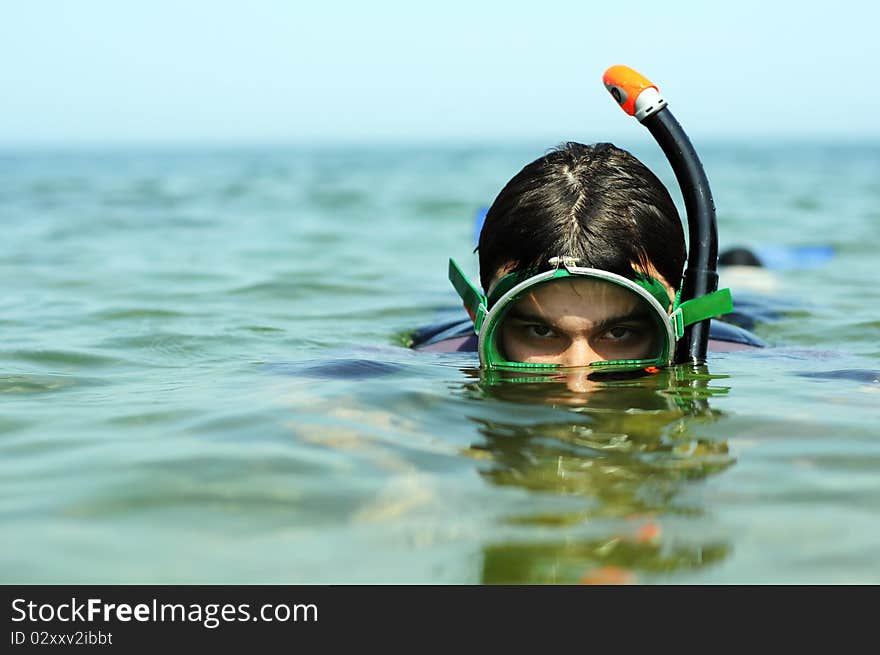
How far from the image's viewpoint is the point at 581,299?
2932 millimetres

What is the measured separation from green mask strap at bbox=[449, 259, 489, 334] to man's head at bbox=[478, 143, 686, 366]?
4cm

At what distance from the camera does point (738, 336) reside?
13.8 ft

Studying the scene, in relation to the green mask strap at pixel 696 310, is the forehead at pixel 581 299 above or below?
above

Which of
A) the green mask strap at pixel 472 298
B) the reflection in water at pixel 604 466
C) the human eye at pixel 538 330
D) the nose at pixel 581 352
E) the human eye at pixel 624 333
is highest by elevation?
the green mask strap at pixel 472 298

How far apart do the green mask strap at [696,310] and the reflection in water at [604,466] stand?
18 centimetres

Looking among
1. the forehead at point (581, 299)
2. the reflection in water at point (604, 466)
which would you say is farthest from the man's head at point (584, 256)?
the reflection in water at point (604, 466)

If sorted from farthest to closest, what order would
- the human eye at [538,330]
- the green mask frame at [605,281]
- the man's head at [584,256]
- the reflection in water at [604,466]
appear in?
the human eye at [538,330] < the man's head at [584,256] < the green mask frame at [605,281] < the reflection in water at [604,466]

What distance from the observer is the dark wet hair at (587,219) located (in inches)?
117

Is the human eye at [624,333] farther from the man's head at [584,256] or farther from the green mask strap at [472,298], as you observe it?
the green mask strap at [472,298]

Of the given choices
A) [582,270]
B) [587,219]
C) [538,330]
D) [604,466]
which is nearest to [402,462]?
[604,466]

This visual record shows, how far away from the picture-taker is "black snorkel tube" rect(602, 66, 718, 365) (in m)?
2.93

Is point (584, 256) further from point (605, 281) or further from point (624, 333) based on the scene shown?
point (624, 333)

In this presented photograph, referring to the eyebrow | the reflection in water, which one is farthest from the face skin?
the reflection in water
